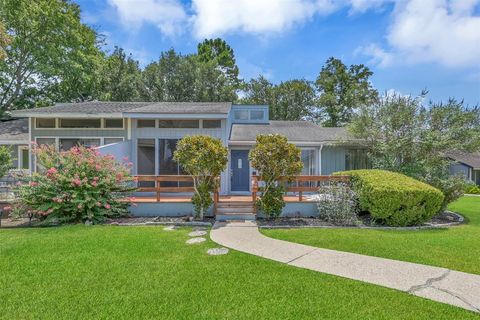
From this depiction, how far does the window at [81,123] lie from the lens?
12.1 meters

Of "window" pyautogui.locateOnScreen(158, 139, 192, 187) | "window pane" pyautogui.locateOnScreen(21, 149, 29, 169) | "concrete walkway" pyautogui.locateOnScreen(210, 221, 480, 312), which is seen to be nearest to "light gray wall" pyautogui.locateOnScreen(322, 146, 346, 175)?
"window" pyautogui.locateOnScreen(158, 139, 192, 187)

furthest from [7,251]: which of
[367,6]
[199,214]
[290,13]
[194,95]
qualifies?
[194,95]

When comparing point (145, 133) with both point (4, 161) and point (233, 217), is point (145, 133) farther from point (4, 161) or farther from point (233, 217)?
point (233, 217)

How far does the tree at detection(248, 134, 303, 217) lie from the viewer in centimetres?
876

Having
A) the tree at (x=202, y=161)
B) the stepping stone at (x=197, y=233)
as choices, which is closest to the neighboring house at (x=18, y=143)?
the tree at (x=202, y=161)

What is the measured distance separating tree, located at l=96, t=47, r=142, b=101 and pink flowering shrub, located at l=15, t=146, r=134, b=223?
18971mm

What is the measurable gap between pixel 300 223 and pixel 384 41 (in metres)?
11.3

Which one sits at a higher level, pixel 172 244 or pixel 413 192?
pixel 413 192

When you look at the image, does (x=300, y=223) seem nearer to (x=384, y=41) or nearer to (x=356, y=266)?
(x=356, y=266)

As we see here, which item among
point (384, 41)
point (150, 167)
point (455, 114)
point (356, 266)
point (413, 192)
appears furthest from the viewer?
point (384, 41)

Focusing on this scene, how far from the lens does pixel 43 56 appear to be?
20.1 meters

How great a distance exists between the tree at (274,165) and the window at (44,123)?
29.7ft

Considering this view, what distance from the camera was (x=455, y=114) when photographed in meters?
11.1

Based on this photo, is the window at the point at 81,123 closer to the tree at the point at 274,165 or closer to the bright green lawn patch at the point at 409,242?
the tree at the point at 274,165
